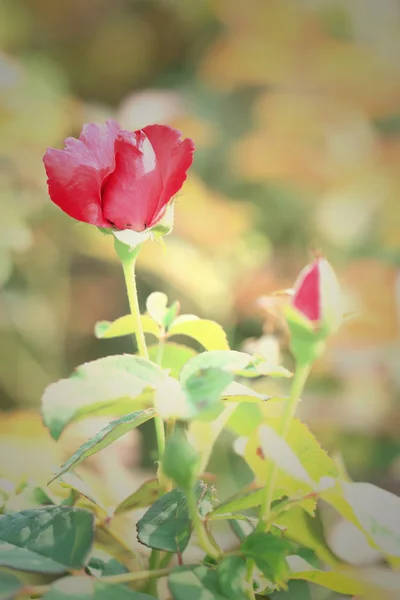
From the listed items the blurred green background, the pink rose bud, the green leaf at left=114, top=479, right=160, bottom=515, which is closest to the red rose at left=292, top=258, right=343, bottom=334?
the pink rose bud

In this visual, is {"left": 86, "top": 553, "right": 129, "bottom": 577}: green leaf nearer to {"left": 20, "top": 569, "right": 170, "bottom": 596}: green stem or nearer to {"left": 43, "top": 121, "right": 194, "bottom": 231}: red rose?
{"left": 20, "top": 569, "right": 170, "bottom": 596}: green stem

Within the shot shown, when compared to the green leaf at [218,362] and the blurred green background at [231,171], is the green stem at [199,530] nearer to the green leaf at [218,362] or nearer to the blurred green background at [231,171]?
the green leaf at [218,362]

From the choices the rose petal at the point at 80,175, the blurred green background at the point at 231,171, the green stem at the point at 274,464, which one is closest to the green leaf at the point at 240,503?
the green stem at the point at 274,464

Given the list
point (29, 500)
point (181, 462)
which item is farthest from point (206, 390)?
point (29, 500)

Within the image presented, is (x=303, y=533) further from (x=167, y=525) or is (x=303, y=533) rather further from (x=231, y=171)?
(x=231, y=171)

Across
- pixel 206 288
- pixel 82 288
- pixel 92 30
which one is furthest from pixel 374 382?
pixel 92 30

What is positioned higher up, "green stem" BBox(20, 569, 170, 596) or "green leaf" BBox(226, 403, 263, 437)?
"green leaf" BBox(226, 403, 263, 437)
